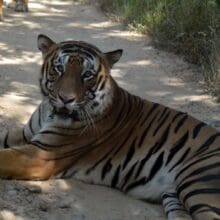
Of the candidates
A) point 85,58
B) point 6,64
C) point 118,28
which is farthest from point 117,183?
point 118,28

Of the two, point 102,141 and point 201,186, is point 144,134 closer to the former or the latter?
point 102,141

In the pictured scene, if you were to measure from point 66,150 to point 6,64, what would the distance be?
13.3ft

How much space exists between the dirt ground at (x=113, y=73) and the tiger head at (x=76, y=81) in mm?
562

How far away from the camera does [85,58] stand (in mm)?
4551

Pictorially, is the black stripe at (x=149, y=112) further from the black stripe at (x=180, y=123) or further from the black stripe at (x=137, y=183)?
the black stripe at (x=137, y=183)

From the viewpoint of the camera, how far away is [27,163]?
4.34m

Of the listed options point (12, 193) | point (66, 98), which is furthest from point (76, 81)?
point (12, 193)

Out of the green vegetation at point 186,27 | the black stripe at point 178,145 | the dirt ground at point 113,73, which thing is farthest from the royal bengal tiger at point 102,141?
the green vegetation at point 186,27

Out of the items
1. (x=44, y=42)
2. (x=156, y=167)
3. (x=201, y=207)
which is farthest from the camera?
(x=44, y=42)

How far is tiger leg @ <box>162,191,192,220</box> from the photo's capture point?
4.16 m

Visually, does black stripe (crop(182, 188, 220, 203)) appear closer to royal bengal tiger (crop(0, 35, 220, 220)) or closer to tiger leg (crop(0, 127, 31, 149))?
royal bengal tiger (crop(0, 35, 220, 220))

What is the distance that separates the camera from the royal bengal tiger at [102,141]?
436 centimetres

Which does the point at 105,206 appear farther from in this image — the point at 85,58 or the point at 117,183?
the point at 85,58

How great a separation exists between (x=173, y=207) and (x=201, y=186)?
0.27 meters
